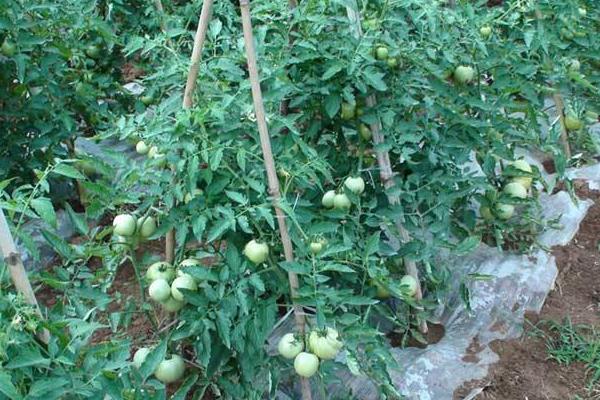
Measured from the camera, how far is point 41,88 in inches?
110

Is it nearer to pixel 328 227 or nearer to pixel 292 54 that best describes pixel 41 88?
pixel 292 54

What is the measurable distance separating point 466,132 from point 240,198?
1.04 m

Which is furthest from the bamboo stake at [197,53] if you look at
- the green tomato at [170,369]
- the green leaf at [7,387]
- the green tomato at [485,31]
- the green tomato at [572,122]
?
the green tomato at [572,122]

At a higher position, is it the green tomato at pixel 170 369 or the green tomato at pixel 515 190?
the green tomato at pixel 170 369

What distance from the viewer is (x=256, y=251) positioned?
1.72 meters

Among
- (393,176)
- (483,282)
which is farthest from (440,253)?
(393,176)

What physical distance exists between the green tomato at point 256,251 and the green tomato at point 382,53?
2.30ft

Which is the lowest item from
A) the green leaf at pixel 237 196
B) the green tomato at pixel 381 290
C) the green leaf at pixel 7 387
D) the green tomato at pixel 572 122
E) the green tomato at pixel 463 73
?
the green tomato at pixel 572 122

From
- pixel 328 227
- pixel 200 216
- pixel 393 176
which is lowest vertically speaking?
pixel 393 176

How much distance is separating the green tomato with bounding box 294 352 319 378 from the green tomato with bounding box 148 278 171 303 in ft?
1.15

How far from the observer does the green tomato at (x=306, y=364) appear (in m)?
1.71

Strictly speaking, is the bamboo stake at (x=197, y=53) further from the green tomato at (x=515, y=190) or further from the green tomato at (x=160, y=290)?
the green tomato at (x=515, y=190)

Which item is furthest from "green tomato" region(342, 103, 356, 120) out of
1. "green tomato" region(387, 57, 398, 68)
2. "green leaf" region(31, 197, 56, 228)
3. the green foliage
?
"green leaf" region(31, 197, 56, 228)

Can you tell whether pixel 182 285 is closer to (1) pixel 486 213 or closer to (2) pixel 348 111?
(2) pixel 348 111
